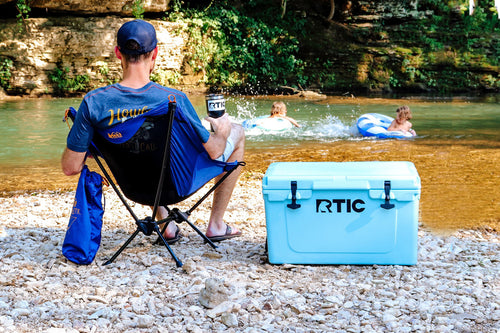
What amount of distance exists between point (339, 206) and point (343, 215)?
0.19 ft

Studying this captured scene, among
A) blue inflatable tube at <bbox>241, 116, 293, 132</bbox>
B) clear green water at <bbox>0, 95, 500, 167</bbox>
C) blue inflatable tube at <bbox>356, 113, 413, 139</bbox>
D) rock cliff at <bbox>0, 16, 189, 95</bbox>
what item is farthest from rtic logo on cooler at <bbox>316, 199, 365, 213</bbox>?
rock cliff at <bbox>0, 16, 189, 95</bbox>

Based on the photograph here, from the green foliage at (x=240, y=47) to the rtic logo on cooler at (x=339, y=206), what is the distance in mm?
15266

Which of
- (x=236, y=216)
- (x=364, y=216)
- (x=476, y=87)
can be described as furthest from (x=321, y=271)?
(x=476, y=87)

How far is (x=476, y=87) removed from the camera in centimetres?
1806

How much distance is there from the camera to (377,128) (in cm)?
Answer: 1012

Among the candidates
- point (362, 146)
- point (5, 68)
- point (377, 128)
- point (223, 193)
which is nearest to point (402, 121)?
point (377, 128)

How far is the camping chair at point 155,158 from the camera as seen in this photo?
3.33 m

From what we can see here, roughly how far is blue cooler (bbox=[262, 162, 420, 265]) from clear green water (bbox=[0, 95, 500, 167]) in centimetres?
585

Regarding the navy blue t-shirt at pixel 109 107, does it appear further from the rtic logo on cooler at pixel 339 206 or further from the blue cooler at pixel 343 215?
the rtic logo on cooler at pixel 339 206

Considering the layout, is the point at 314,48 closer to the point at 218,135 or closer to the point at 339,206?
the point at 218,135

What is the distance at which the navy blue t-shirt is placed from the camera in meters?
3.28

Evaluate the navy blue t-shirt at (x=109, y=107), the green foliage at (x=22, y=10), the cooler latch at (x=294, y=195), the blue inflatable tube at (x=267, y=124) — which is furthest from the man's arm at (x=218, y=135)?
the green foliage at (x=22, y=10)

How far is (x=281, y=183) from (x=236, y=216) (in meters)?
1.58

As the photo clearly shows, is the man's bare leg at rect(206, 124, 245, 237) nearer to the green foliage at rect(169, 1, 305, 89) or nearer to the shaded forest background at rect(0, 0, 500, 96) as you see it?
the shaded forest background at rect(0, 0, 500, 96)
